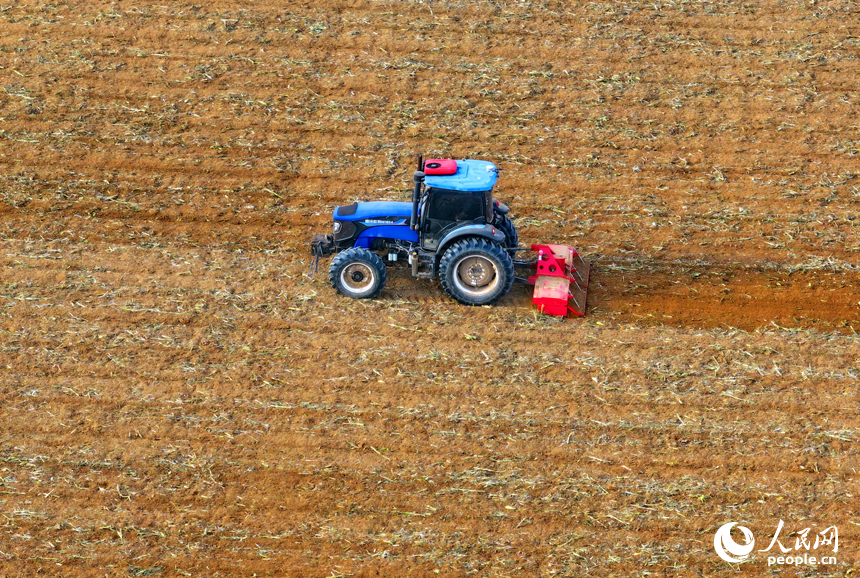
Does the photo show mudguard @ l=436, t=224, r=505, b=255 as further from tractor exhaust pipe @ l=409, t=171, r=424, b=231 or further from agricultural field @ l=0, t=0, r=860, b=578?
agricultural field @ l=0, t=0, r=860, b=578

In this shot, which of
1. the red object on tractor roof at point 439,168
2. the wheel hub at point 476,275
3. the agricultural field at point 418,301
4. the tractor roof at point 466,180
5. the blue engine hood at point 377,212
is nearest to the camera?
the agricultural field at point 418,301

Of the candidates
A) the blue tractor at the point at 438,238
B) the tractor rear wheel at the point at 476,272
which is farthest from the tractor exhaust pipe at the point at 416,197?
the tractor rear wheel at the point at 476,272

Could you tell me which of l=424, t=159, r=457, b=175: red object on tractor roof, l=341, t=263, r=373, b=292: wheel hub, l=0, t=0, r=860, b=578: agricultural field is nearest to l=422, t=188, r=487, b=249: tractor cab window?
l=424, t=159, r=457, b=175: red object on tractor roof

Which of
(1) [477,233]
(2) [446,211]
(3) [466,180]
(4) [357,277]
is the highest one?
(3) [466,180]

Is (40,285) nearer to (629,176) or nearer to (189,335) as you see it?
(189,335)

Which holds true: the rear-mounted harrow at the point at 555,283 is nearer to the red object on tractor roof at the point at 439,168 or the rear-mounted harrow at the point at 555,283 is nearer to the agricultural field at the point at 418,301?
the agricultural field at the point at 418,301

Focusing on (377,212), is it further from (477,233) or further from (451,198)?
(477,233)

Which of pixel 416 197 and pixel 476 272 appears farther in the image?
pixel 476 272

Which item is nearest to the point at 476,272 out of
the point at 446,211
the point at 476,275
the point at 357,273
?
the point at 476,275
